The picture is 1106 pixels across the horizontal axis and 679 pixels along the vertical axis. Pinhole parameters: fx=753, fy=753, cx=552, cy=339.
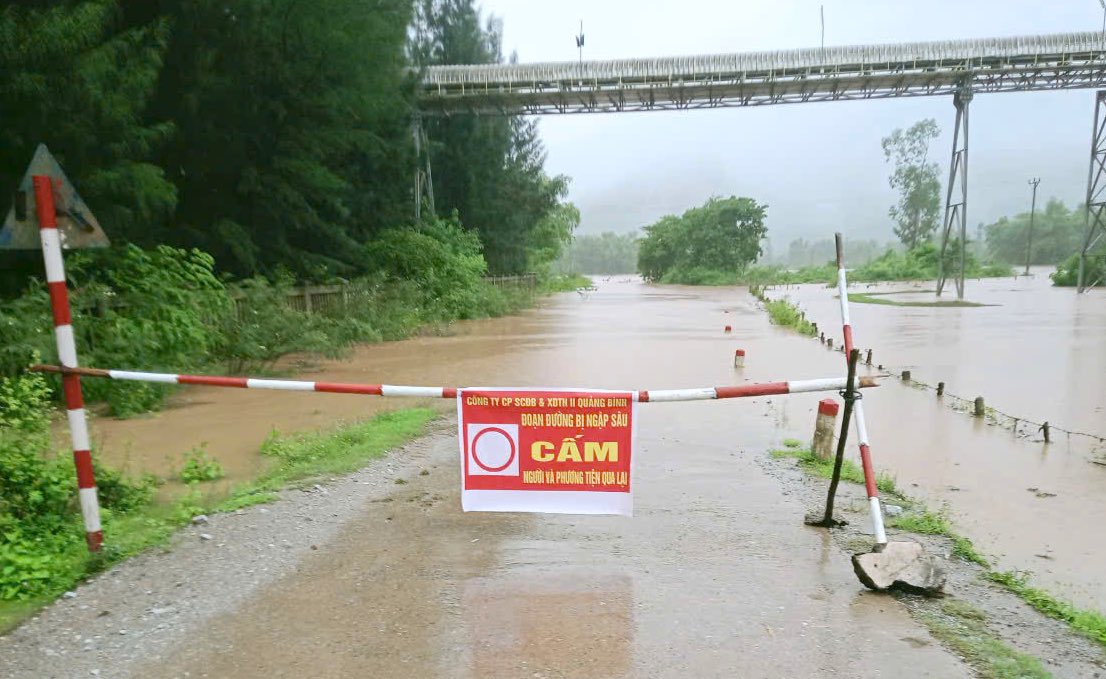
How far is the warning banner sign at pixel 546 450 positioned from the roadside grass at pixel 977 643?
70.2 inches

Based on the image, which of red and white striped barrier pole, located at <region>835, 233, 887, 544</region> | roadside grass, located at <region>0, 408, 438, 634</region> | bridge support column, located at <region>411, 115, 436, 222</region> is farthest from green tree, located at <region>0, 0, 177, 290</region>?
bridge support column, located at <region>411, 115, 436, 222</region>

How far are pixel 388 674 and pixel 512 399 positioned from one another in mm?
1793

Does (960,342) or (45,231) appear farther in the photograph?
(960,342)

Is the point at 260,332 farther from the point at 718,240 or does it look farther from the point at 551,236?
the point at 718,240

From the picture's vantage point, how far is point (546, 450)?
15.3 ft

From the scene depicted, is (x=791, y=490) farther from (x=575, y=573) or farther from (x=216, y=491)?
(x=216, y=491)

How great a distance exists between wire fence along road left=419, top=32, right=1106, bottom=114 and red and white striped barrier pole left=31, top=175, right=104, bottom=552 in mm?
25692

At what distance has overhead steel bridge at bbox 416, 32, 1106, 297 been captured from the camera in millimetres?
27750

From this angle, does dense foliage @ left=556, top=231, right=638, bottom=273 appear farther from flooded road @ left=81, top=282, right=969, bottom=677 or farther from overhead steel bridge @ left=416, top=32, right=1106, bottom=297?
flooded road @ left=81, top=282, right=969, bottom=677

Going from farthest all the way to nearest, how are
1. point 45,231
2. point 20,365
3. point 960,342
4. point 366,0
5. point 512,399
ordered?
1. point 960,342
2. point 366,0
3. point 20,365
4. point 512,399
5. point 45,231

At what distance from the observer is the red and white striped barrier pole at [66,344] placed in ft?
13.4

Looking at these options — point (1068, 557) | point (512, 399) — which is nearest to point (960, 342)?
point (1068, 557)

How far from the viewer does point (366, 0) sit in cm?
Answer: 1723

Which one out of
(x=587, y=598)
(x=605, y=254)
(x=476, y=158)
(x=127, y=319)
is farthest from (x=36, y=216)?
(x=605, y=254)
